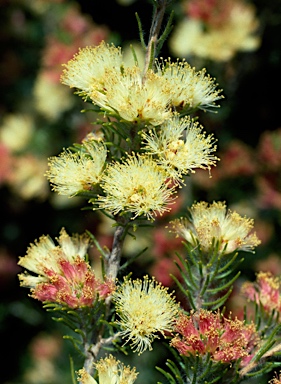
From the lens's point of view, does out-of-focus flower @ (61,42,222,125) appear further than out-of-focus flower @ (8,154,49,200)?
No

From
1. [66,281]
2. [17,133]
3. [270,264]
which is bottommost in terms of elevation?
[66,281]

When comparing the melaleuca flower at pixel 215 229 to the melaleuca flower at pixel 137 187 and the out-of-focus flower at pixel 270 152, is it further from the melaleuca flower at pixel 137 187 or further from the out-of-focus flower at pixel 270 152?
the out-of-focus flower at pixel 270 152

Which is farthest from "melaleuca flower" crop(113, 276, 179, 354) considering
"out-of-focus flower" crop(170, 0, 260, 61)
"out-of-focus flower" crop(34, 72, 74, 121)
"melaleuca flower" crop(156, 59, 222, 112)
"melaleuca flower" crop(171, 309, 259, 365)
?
"out-of-focus flower" crop(34, 72, 74, 121)

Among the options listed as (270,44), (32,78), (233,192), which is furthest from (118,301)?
(32,78)

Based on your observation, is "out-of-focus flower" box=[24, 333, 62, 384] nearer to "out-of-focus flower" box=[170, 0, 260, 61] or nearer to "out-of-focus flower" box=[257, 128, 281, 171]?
"out-of-focus flower" box=[257, 128, 281, 171]

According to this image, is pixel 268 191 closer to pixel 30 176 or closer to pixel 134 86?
pixel 30 176

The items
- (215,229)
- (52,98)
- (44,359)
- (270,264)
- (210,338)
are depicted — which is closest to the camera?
(210,338)

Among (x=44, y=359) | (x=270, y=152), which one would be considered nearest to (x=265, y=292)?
(x=270, y=152)

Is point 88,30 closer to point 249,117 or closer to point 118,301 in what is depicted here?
point 249,117
